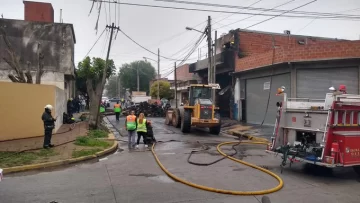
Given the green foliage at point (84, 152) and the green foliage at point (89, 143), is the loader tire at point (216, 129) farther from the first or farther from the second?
the green foliage at point (84, 152)

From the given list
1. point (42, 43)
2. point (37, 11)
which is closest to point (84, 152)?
point (42, 43)

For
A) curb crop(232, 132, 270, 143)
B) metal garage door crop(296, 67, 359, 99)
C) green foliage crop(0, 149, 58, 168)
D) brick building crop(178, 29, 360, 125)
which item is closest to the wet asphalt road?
green foliage crop(0, 149, 58, 168)

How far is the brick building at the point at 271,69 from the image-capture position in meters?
17.4

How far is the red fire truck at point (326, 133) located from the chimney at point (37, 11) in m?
26.8

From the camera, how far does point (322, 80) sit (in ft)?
59.6

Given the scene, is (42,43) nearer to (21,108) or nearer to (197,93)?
(21,108)

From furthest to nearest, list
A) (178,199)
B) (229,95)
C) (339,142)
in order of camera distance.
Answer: (229,95)
(339,142)
(178,199)

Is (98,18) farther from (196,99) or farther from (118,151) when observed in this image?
(118,151)

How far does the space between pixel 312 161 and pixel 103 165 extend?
5.79m

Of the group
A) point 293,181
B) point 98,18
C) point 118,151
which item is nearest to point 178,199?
point 293,181

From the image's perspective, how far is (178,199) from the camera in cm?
607

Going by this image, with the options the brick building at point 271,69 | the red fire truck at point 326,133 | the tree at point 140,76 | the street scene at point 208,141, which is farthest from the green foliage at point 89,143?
the tree at point 140,76

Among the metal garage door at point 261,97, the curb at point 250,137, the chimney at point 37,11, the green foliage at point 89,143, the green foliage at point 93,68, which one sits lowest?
the curb at point 250,137

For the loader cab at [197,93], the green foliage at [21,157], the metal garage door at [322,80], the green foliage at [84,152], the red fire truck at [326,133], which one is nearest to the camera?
the red fire truck at [326,133]
